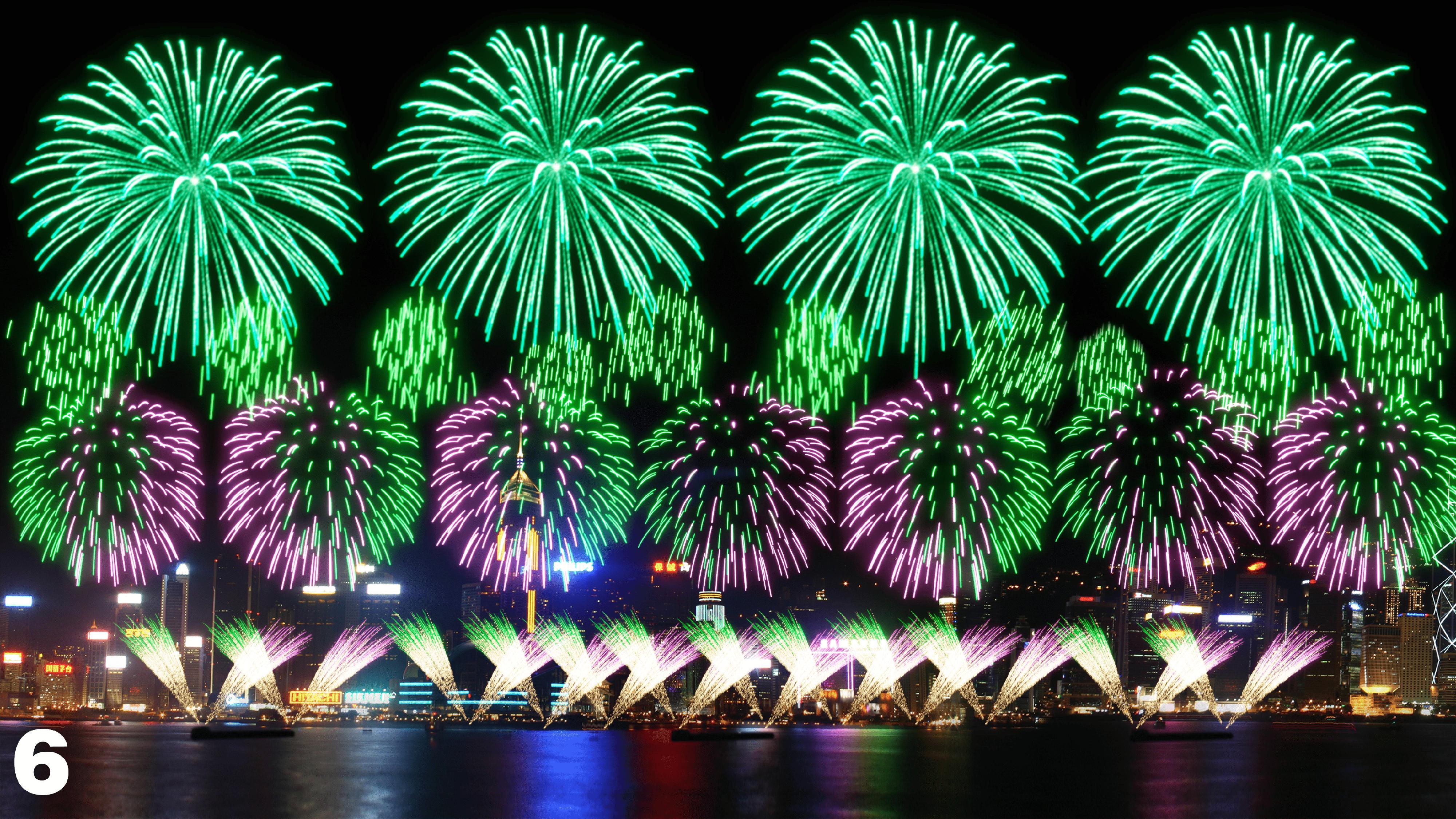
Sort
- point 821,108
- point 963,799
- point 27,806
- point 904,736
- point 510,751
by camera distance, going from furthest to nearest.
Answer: point 904,736
point 510,751
point 963,799
point 27,806
point 821,108

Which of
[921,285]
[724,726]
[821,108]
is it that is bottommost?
[724,726]

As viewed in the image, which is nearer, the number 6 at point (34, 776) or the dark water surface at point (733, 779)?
the dark water surface at point (733, 779)

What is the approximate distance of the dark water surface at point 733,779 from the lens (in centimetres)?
7225

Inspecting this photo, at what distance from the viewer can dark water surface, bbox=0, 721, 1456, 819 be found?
72250 mm

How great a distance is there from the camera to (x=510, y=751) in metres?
126

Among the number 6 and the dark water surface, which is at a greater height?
the number 6

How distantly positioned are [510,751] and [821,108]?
8772 cm

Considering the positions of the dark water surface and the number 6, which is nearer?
the dark water surface

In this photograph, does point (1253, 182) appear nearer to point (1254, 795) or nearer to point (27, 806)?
point (1254, 795)

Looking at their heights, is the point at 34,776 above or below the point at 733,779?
above

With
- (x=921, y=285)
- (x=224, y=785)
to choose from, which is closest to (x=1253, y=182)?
(x=921, y=285)

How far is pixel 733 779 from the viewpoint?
89188 millimetres

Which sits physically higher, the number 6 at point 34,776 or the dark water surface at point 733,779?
the number 6 at point 34,776

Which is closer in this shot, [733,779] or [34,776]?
[34,776]
